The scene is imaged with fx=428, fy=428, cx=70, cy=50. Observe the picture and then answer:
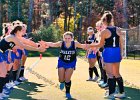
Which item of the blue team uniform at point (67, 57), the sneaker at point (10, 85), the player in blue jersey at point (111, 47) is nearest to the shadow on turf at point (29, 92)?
the sneaker at point (10, 85)

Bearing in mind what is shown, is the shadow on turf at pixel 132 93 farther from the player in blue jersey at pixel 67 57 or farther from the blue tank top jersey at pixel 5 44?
the blue tank top jersey at pixel 5 44

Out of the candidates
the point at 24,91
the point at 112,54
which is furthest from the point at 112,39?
the point at 24,91

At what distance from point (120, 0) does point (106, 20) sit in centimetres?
5095

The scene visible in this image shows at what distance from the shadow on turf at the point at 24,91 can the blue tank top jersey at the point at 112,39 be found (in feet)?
8.17

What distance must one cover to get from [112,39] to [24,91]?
3.33 metres

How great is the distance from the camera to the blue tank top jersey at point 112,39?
10773 millimetres

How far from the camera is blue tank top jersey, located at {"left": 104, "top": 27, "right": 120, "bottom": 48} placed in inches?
424

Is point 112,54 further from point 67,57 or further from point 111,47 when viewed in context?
point 67,57

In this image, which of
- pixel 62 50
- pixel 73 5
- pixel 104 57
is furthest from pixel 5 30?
pixel 73 5

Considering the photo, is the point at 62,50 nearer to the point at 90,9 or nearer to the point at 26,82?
the point at 26,82

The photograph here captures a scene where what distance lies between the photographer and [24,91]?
12.6 meters

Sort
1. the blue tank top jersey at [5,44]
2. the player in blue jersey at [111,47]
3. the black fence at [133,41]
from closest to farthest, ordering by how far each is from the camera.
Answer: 1. the blue tank top jersey at [5,44]
2. the player in blue jersey at [111,47]
3. the black fence at [133,41]

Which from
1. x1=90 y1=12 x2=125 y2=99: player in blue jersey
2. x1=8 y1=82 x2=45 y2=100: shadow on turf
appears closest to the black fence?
x1=8 y1=82 x2=45 y2=100: shadow on turf

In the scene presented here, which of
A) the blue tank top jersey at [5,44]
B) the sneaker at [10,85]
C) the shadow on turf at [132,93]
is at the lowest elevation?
the shadow on turf at [132,93]
